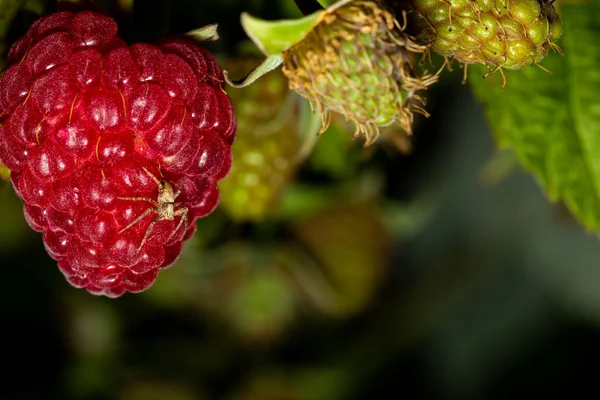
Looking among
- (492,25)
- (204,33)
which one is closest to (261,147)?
(204,33)

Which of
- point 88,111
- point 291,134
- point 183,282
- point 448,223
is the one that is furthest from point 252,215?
point 448,223

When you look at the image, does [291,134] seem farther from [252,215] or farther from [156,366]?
[156,366]

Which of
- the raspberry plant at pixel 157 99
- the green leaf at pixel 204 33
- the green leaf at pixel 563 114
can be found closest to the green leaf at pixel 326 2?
the raspberry plant at pixel 157 99

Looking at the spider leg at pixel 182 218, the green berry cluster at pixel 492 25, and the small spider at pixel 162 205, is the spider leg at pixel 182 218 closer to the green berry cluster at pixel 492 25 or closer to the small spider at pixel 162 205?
the small spider at pixel 162 205

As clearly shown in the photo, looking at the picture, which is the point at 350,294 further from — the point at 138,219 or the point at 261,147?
the point at 138,219

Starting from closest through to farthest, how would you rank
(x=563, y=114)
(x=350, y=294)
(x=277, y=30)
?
1. (x=277, y=30)
2. (x=563, y=114)
3. (x=350, y=294)

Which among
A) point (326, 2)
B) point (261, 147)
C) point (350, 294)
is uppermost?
point (326, 2)
